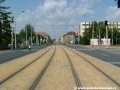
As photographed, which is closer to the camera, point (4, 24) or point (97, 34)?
point (4, 24)

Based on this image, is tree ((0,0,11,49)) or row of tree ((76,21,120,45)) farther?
row of tree ((76,21,120,45))

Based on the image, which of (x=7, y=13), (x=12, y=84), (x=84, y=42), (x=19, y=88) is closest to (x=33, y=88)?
(x=19, y=88)

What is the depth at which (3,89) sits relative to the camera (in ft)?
37.8

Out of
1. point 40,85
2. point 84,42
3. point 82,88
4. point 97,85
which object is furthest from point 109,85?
point 84,42

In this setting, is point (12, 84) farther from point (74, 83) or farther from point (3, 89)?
point (74, 83)

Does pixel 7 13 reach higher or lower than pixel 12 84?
higher

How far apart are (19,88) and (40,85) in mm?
986

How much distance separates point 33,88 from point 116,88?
289 centimetres

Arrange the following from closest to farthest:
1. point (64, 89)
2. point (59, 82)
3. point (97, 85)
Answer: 1. point (64, 89)
2. point (97, 85)
3. point (59, 82)

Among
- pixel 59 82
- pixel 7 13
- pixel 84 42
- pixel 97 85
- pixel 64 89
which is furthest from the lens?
pixel 84 42

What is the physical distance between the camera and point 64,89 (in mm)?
11320

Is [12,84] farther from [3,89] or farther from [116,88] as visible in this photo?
[116,88]

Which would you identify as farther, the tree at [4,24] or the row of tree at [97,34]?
the row of tree at [97,34]

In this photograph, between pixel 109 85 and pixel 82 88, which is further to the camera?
pixel 109 85
